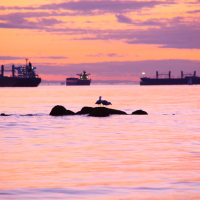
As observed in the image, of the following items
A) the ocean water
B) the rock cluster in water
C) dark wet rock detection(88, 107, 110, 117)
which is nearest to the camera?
the ocean water

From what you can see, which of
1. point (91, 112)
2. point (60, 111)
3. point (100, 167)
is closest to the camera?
point (100, 167)

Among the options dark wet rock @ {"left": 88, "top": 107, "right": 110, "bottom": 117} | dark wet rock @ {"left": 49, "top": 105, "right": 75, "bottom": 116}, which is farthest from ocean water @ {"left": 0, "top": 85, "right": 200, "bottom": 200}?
dark wet rock @ {"left": 49, "top": 105, "right": 75, "bottom": 116}

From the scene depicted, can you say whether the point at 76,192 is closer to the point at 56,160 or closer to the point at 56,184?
the point at 56,184

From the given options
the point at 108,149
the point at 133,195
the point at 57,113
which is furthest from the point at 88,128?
the point at 133,195

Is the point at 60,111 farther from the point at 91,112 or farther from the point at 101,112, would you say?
the point at 101,112

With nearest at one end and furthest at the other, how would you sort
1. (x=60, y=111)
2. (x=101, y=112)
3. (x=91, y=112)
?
(x=101, y=112)
(x=91, y=112)
(x=60, y=111)

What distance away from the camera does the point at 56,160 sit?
37.8 ft

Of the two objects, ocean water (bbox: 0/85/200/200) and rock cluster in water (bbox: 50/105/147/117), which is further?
rock cluster in water (bbox: 50/105/147/117)

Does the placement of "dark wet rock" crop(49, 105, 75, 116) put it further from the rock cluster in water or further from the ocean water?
the ocean water

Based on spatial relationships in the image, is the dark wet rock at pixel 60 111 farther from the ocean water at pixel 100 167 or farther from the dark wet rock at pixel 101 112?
the ocean water at pixel 100 167

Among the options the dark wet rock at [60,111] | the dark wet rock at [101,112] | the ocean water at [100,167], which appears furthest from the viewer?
the dark wet rock at [60,111]

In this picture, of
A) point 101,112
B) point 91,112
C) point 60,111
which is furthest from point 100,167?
point 60,111

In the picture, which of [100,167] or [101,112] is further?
[101,112]

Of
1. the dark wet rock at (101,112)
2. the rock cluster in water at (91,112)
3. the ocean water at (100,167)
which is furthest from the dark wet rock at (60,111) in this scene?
the ocean water at (100,167)
